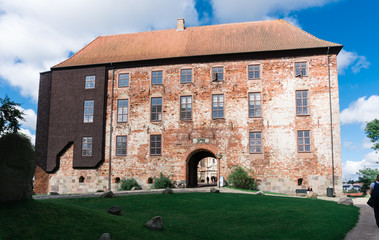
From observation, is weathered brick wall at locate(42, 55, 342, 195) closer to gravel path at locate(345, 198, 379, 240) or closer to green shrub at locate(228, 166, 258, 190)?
green shrub at locate(228, 166, 258, 190)

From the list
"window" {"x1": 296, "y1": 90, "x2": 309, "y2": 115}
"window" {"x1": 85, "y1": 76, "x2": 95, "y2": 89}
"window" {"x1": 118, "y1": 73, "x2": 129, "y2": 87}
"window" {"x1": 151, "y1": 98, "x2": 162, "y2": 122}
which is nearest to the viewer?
"window" {"x1": 296, "y1": 90, "x2": 309, "y2": 115}

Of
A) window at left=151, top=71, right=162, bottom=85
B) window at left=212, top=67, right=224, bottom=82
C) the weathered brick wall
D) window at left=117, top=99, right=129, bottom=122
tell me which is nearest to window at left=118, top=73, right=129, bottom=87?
the weathered brick wall

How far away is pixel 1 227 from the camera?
7.75 meters

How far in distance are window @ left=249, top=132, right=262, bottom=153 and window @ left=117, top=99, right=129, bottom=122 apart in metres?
10.6

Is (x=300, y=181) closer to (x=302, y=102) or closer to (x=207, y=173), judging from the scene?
(x=302, y=102)

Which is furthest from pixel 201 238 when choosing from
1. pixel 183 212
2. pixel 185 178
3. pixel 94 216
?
pixel 185 178

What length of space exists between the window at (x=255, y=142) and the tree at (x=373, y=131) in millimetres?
19286

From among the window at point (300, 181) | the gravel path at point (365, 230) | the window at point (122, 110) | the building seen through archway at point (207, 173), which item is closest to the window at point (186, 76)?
the window at point (122, 110)

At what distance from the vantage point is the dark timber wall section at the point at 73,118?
28719 mm

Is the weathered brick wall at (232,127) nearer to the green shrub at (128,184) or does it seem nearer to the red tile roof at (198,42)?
the green shrub at (128,184)

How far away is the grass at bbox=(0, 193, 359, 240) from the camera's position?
8359mm

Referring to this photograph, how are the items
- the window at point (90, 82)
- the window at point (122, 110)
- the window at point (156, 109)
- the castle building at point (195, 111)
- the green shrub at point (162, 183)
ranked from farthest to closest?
the window at point (90, 82) < the window at point (122, 110) < the window at point (156, 109) < the green shrub at point (162, 183) < the castle building at point (195, 111)

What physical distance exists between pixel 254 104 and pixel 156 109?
8113 mm

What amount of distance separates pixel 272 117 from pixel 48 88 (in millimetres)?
20270
